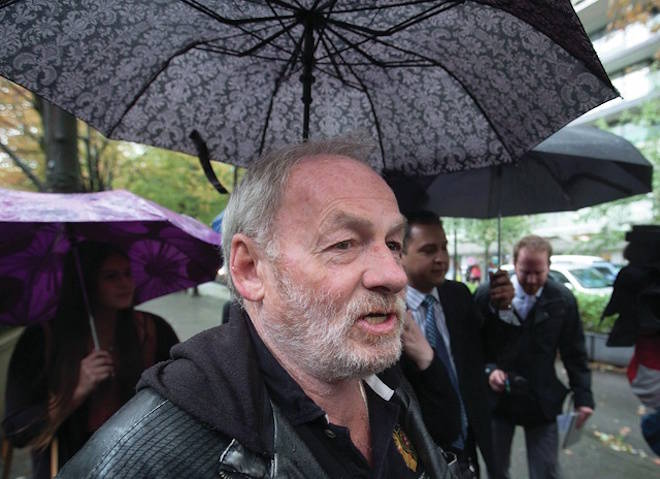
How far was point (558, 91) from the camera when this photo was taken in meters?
1.71

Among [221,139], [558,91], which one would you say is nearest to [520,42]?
[558,91]

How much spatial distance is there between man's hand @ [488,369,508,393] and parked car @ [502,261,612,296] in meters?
8.37

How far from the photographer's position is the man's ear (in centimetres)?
142

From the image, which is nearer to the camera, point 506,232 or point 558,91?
point 558,91

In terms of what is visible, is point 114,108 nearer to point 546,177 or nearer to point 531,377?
point 546,177

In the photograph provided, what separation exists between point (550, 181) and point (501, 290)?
53.6 inches

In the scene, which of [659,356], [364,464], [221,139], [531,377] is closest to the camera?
[364,464]

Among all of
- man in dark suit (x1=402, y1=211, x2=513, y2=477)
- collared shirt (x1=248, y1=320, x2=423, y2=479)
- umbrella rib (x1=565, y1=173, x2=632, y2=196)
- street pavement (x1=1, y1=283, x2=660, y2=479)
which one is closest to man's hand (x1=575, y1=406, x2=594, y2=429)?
man in dark suit (x1=402, y1=211, x2=513, y2=477)

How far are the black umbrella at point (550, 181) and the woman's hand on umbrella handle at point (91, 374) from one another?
6.33 feet

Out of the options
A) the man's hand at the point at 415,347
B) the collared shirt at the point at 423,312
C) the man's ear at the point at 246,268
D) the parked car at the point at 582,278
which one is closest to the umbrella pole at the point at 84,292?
the man's ear at the point at 246,268

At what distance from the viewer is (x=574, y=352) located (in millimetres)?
3559

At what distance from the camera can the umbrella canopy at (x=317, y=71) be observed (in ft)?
5.26

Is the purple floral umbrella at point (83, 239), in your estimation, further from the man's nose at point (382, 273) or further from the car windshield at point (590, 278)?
the car windshield at point (590, 278)

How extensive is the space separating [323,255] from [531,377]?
2831mm
